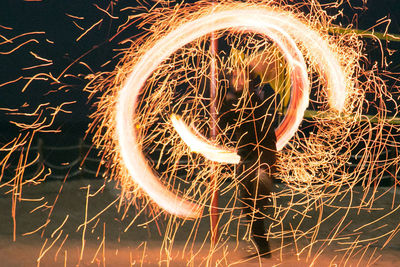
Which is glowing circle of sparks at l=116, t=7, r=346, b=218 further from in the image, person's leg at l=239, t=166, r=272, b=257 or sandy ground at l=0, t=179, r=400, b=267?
sandy ground at l=0, t=179, r=400, b=267

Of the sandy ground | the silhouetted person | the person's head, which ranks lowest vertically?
the sandy ground

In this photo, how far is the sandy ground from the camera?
421 centimetres

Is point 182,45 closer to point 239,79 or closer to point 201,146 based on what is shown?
point 239,79

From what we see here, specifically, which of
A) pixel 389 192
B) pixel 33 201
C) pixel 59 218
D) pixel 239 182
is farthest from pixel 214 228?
pixel 389 192

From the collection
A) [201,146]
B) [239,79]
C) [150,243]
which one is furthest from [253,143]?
[150,243]

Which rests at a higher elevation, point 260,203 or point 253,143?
point 253,143

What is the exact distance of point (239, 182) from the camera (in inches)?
173

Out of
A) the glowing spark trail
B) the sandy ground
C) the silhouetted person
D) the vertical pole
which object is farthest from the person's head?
the sandy ground

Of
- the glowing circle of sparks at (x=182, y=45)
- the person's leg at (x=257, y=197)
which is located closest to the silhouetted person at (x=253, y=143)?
the person's leg at (x=257, y=197)

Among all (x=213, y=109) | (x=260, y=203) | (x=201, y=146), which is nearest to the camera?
(x=201, y=146)

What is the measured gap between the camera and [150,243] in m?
4.77

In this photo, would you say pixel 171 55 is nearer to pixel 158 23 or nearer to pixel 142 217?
pixel 158 23

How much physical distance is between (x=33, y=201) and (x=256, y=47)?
389 cm

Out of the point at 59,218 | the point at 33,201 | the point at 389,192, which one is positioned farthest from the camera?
the point at 389,192
